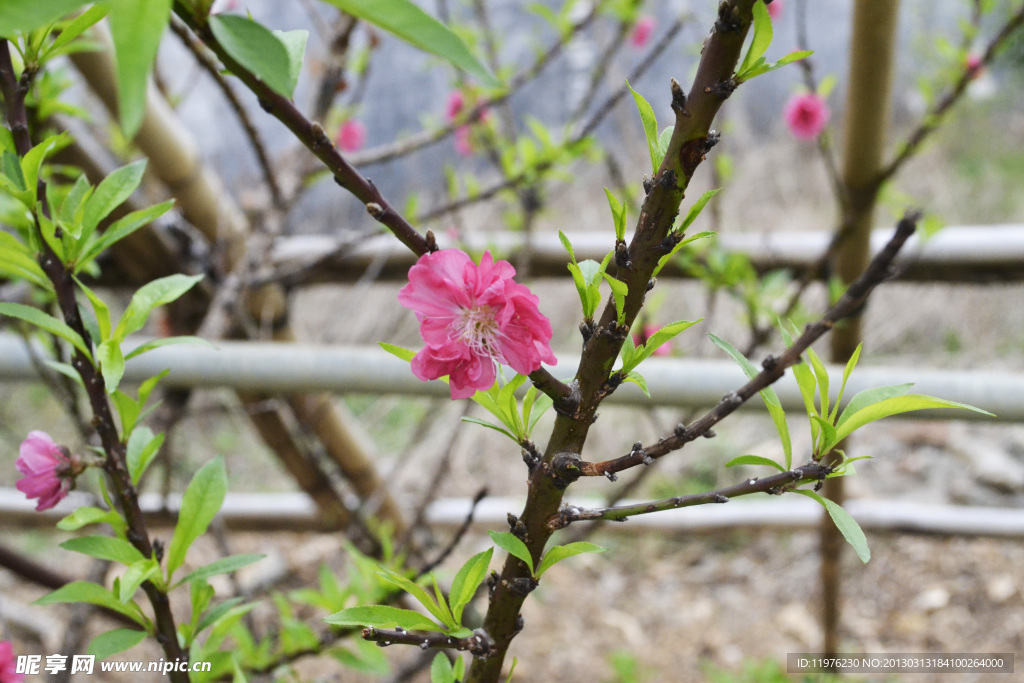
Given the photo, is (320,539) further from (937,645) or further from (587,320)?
(587,320)

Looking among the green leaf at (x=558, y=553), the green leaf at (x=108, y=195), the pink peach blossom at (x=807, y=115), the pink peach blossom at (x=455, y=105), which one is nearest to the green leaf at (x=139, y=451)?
the green leaf at (x=108, y=195)

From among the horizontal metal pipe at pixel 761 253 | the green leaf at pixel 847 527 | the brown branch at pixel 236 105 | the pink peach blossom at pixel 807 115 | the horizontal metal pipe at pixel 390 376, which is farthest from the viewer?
the pink peach blossom at pixel 807 115

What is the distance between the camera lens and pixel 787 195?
3594 mm

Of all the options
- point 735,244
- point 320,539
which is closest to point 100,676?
point 320,539

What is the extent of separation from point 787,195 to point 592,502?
288cm

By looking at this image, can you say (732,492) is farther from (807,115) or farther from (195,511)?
(807,115)

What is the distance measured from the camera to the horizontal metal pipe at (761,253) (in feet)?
3.09

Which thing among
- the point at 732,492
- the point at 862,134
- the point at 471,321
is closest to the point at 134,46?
the point at 471,321

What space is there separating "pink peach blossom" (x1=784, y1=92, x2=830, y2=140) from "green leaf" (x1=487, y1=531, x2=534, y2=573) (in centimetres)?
112

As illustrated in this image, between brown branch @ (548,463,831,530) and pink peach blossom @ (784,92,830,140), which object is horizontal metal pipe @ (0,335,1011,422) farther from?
pink peach blossom @ (784,92,830,140)

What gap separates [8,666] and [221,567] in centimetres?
19

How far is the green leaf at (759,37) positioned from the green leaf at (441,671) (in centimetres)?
29

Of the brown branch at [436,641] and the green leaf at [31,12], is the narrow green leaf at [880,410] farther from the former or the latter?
the green leaf at [31,12]

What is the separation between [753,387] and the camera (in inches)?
10.7
